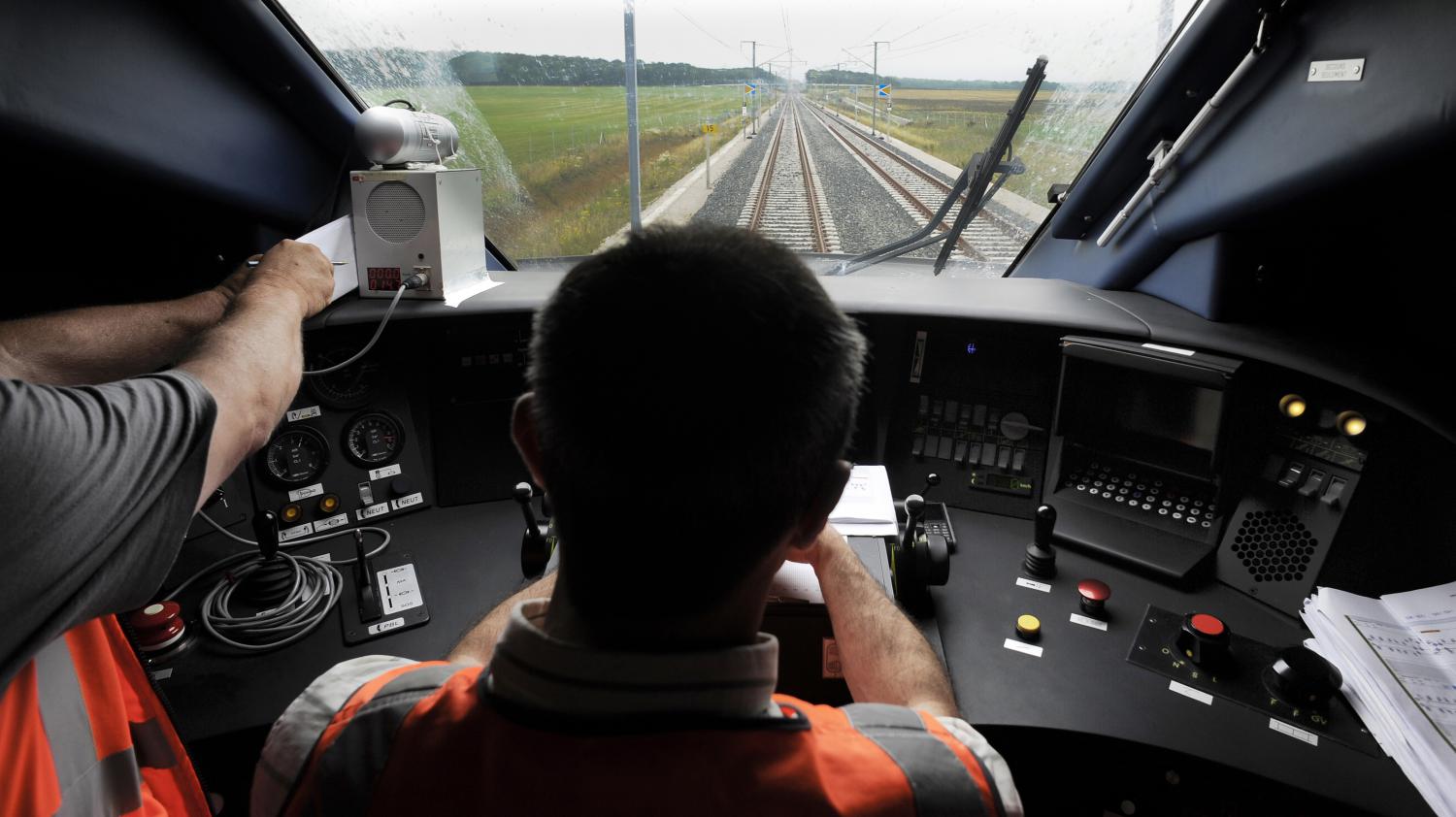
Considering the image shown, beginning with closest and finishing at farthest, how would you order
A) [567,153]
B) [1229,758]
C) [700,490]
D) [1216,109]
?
[700,490]
[1229,758]
[1216,109]
[567,153]

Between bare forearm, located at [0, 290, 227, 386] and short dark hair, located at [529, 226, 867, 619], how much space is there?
0.72 metres

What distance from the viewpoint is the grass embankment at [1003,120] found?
1.88m

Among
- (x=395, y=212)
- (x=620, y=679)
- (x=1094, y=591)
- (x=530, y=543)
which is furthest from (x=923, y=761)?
(x=395, y=212)

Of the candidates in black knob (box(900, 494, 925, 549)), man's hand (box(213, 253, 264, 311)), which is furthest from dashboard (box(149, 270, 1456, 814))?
man's hand (box(213, 253, 264, 311))

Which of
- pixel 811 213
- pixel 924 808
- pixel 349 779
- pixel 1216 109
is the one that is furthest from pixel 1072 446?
pixel 349 779

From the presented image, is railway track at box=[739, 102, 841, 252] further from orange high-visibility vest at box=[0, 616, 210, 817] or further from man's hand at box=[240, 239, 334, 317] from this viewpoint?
orange high-visibility vest at box=[0, 616, 210, 817]

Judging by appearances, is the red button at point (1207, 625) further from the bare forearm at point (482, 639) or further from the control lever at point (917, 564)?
the bare forearm at point (482, 639)

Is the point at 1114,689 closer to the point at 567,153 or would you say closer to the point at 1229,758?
the point at 1229,758

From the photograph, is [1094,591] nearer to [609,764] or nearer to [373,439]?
[609,764]

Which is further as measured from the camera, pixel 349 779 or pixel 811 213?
pixel 811 213

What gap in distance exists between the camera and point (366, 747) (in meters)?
0.68

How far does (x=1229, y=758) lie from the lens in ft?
3.72

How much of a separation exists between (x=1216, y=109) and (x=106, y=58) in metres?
2.12

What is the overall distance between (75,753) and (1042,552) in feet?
5.08
